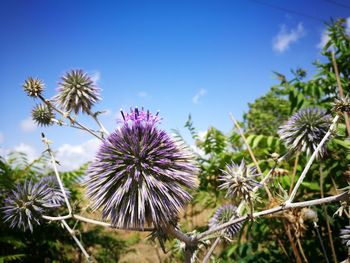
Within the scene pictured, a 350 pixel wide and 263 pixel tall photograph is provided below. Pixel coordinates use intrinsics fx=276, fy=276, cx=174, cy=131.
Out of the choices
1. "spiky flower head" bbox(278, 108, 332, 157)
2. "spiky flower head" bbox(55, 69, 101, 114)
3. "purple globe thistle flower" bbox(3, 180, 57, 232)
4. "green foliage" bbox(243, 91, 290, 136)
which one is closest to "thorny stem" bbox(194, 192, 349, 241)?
"spiky flower head" bbox(278, 108, 332, 157)

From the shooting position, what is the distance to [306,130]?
7.22 ft

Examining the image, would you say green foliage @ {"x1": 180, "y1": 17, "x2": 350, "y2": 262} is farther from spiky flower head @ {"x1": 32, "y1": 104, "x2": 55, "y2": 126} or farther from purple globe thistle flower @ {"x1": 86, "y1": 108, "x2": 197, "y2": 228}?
spiky flower head @ {"x1": 32, "y1": 104, "x2": 55, "y2": 126}

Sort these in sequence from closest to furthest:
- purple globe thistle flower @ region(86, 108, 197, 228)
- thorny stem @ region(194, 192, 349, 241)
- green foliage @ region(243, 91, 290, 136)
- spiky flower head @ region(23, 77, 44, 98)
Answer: thorny stem @ region(194, 192, 349, 241), purple globe thistle flower @ region(86, 108, 197, 228), spiky flower head @ region(23, 77, 44, 98), green foliage @ region(243, 91, 290, 136)

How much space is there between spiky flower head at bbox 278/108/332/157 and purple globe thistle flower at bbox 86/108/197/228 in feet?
3.08

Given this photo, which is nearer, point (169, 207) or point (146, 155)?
point (169, 207)

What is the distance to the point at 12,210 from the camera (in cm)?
215

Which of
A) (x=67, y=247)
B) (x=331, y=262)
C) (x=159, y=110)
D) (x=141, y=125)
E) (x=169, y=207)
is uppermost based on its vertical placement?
(x=159, y=110)

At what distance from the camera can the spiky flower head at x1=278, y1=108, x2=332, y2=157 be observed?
217 cm

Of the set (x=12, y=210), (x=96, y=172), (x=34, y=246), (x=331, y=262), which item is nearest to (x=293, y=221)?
(x=96, y=172)

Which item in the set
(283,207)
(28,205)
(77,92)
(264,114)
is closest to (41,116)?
(77,92)

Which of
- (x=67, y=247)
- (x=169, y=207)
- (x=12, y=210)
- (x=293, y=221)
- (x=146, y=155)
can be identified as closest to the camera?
(x=169, y=207)

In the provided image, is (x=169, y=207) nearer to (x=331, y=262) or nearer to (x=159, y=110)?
(x=159, y=110)

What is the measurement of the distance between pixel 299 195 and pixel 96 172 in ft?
7.41

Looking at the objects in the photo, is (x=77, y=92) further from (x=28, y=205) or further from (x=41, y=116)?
(x=28, y=205)
